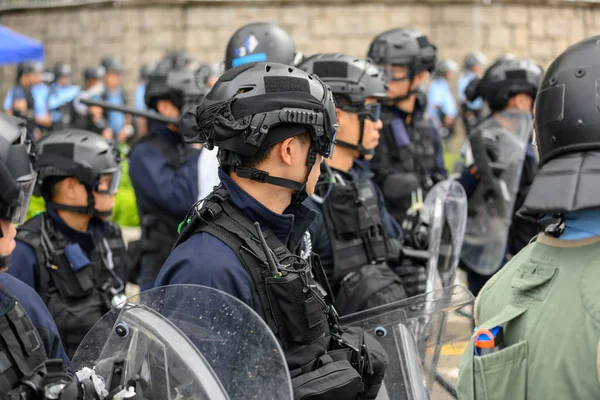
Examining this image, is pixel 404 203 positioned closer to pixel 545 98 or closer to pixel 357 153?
pixel 357 153

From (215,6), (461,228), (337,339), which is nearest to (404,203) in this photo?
(461,228)

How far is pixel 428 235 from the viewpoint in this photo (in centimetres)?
491

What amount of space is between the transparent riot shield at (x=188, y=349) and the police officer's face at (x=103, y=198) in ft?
8.28

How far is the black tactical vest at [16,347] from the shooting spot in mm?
2553

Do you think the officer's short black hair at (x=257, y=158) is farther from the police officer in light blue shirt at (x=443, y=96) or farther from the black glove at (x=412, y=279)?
the police officer in light blue shirt at (x=443, y=96)

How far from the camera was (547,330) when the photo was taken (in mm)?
2129

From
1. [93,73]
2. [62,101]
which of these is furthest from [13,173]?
[93,73]

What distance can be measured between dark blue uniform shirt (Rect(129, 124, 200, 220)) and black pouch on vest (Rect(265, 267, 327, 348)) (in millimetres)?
3108

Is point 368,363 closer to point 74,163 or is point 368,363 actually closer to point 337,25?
point 74,163

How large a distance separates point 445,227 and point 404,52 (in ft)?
7.03

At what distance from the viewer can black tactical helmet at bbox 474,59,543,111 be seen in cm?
655

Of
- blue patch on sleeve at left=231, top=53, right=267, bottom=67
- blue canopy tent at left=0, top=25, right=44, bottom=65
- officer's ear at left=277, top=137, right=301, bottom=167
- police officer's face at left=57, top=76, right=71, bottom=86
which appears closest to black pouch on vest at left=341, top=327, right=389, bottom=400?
officer's ear at left=277, top=137, right=301, bottom=167

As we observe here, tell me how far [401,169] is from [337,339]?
11.8 ft

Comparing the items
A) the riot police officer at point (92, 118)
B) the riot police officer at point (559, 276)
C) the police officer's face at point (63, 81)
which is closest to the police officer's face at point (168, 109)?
the riot police officer at point (559, 276)
